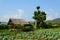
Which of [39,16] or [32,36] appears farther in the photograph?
[39,16]

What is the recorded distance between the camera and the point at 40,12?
54531mm

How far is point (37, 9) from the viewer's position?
54469mm

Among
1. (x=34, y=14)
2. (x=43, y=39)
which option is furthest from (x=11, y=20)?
(x=43, y=39)

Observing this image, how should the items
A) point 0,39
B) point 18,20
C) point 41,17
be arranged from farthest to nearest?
point 18,20 < point 41,17 < point 0,39

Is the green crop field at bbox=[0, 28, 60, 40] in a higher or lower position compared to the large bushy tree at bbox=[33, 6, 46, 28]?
lower

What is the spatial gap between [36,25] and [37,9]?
4370 mm

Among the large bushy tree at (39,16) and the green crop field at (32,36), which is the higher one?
the large bushy tree at (39,16)

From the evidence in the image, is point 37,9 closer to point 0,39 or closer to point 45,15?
point 45,15

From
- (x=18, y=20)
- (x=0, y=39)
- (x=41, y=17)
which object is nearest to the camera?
(x=0, y=39)

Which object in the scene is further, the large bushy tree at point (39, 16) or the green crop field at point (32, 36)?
the large bushy tree at point (39, 16)

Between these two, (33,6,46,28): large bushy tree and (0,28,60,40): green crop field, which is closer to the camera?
(0,28,60,40): green crop field

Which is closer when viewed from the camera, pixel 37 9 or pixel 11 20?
pixel 37 9

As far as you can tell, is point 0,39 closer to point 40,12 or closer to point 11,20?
point 40,12

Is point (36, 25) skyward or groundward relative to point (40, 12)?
groundward
